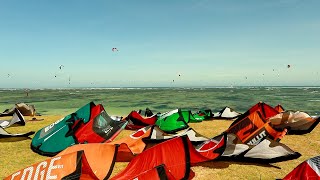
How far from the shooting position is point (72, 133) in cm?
1035

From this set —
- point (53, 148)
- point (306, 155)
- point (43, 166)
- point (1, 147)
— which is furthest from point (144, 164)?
point (1, 147)

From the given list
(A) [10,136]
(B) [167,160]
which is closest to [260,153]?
(B) [167,160]

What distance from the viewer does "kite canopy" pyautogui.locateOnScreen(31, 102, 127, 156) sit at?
33.2ft

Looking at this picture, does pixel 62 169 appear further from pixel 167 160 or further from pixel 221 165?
pixel 221 165

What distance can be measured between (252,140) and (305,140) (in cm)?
358

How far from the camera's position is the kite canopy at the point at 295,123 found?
13797mm

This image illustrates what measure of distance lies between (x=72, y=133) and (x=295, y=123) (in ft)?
36.3

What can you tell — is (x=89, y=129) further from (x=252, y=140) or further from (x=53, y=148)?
(x=252, y=140)

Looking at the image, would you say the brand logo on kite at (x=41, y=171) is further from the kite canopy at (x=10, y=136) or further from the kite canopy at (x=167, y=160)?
the kite canopy at (x=10, y=136)

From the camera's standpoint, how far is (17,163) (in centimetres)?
901

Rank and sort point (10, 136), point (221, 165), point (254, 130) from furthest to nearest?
point (10, 136) → point (254, 130) → point (221, 165)

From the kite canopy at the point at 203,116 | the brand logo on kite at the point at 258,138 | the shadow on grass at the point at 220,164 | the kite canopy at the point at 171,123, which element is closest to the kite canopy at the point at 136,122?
the kite canopy at the point at 171,123

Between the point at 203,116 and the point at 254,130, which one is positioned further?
the point at 203,116

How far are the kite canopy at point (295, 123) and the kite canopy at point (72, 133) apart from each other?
8176 millimetres
